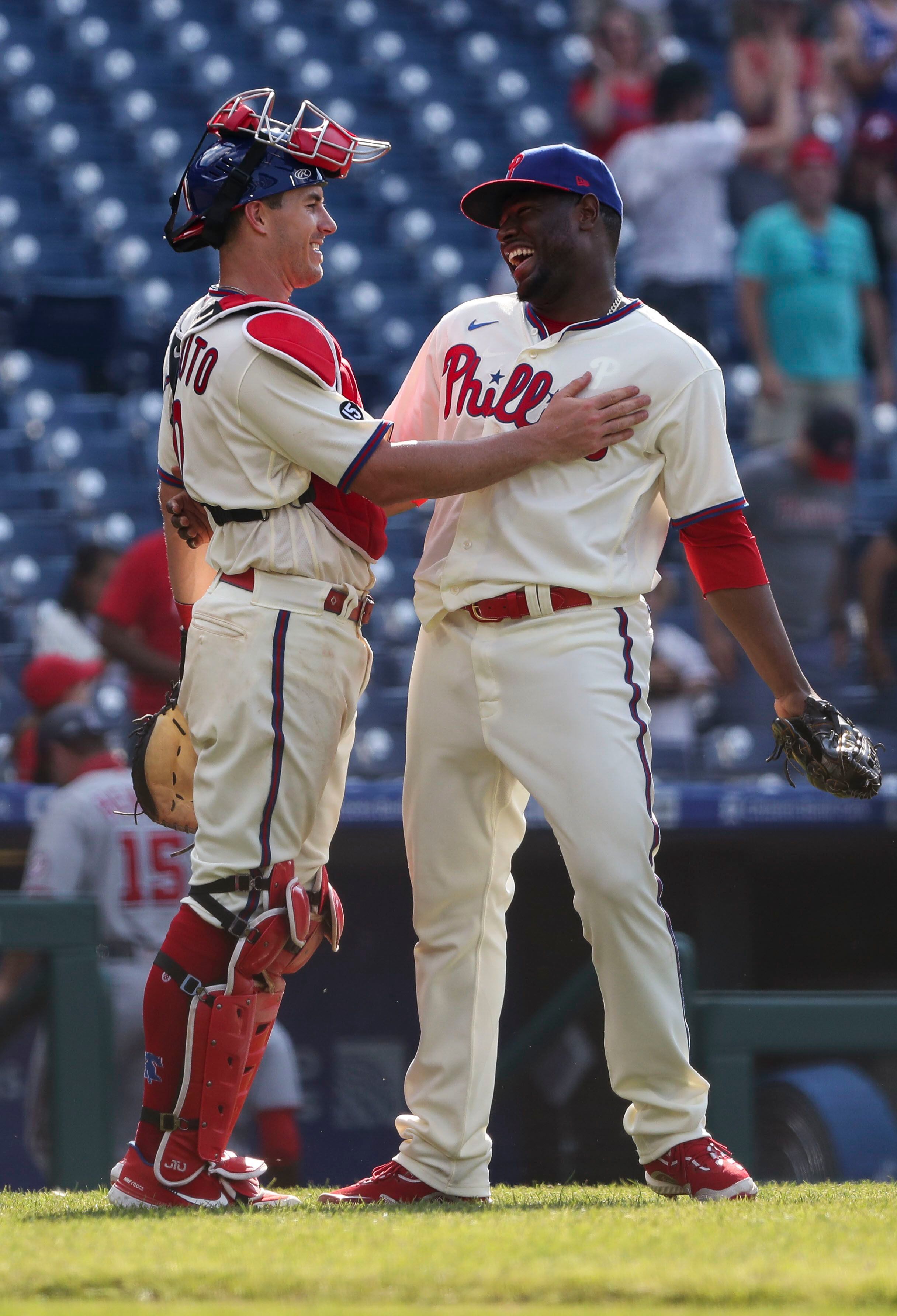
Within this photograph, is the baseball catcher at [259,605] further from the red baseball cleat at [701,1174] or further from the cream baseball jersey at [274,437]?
the red baseball cleat at [701,1174]

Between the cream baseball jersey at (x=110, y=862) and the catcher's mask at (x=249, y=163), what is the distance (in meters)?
1.55

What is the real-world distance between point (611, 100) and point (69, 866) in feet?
18.6

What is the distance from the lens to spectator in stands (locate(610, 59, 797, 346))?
23.0ft

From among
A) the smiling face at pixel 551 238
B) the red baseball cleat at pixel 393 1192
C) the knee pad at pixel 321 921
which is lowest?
the red baseball cleat at pixel 393 1192

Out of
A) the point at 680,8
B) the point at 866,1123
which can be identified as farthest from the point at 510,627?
the point at 680,8

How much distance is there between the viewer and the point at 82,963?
307cm

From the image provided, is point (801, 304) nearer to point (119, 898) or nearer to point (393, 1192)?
point (119, 898)

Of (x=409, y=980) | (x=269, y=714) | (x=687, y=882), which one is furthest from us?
(x=687, y=882)

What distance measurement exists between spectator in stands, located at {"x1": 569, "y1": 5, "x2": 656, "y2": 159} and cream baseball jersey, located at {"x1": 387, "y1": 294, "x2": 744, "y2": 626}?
567 centimetres

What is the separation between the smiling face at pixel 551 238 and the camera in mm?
2635

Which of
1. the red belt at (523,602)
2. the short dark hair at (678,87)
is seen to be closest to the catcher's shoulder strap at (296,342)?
the red belt at (523,602)

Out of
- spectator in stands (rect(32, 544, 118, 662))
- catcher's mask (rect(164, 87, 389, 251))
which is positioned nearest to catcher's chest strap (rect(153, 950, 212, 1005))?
catcher's mask (rect(164, 87, 389, 251))

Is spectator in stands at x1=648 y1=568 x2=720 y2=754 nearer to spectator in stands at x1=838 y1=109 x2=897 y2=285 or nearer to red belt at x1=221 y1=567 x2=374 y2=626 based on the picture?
spectator in stands at x1=838 y1=109 x2=897 y2=285

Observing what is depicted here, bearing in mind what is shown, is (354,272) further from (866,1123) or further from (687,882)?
(866,1123)
